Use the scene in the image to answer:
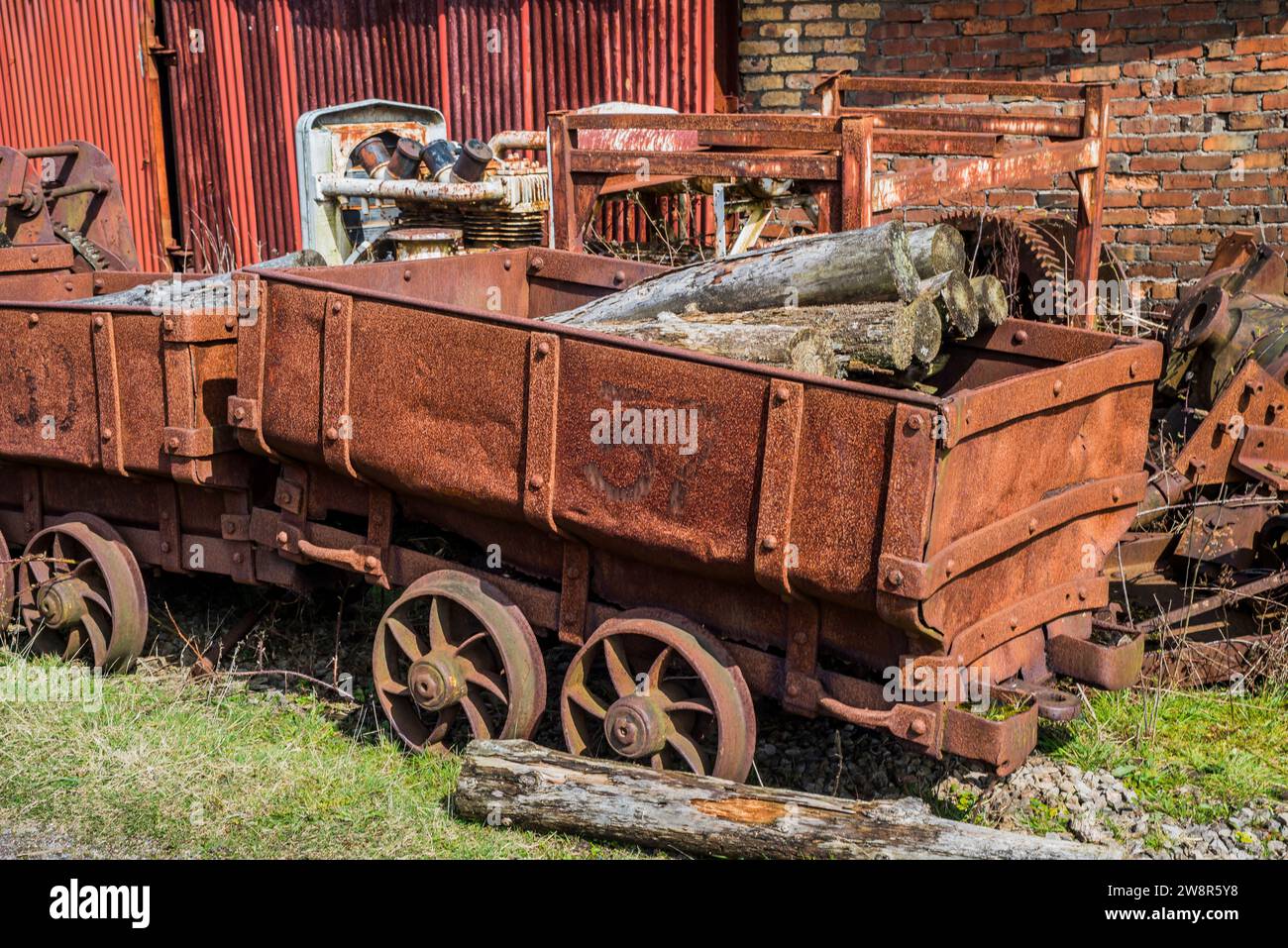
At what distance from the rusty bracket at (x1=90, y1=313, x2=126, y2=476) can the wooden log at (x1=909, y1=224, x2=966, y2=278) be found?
2956mm

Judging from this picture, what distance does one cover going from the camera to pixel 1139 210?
27.8ft

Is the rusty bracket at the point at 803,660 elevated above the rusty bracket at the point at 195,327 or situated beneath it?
situated beneath

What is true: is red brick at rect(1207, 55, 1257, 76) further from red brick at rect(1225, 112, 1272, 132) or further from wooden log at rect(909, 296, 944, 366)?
wooden log at rect(909, 296, 944, 366)

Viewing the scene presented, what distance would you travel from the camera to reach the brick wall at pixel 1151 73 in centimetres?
800

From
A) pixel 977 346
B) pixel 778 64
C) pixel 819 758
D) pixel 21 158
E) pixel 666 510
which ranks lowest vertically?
pixel 819 758

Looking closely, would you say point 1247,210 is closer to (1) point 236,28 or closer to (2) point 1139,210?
(2) point 1139,210

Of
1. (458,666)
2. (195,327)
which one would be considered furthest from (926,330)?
(195,327)

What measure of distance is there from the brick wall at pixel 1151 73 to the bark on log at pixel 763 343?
4.28 metres

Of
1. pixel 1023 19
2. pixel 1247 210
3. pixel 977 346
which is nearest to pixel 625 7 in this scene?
pixel 1023 19

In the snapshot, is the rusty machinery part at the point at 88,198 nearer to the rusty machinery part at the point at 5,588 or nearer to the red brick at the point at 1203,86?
the rusty machinery part at the point at 5,588

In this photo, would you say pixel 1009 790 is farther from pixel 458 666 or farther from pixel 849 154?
pixel 849 154

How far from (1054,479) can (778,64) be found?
5888 mm

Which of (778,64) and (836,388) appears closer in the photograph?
(836,388)

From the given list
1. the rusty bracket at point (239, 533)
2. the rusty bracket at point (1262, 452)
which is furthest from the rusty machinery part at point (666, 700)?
the rusty bracket at point (1262, 452)
